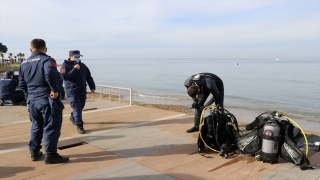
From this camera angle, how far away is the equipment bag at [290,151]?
3.48m

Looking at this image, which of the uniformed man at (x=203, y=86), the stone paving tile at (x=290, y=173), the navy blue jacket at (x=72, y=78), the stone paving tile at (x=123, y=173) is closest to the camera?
the stone paving tile at (x=290, y=173)

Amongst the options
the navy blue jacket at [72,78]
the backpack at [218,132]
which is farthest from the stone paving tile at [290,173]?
the navy blue jacket at [72,78]

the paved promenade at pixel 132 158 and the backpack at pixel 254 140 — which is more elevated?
the backpack at pixel 254 140

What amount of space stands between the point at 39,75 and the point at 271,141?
3262mm

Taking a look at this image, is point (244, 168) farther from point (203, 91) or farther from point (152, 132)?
point (152, 132)

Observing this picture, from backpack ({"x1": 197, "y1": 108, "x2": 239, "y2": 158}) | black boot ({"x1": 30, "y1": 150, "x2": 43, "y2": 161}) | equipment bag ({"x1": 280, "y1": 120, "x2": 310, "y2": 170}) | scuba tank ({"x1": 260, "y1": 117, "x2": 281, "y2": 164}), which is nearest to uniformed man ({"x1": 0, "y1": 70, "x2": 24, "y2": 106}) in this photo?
black boot ({"x1": 30, "y1": 150, "x2": 43, "y2": 161})

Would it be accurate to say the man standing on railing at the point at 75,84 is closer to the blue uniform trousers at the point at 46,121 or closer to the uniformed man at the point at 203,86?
the blue uniform trousers at the point at 46,121

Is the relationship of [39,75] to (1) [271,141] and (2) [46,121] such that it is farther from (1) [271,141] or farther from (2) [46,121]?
(1) [271,141]

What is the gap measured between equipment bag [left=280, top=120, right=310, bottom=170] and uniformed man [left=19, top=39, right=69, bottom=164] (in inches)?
122

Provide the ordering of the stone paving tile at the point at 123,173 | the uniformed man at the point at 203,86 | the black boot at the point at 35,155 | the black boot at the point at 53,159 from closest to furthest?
the stone paving tile at the point at 123,173, the black boot at the point at 53,159, the black boot at the point at 35,155, the uniformed man at the point at 203,86

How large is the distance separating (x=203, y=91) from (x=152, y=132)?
137cm

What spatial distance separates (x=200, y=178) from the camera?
328 centimetres

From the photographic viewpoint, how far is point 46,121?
3.68m

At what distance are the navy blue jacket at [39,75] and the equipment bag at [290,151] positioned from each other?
10.4 ft
